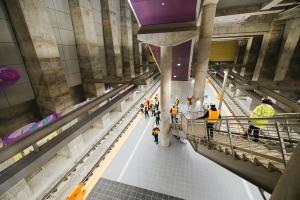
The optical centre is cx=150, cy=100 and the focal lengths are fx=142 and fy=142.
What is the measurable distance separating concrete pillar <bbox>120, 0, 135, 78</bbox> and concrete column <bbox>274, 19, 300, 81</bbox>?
13.5 meters

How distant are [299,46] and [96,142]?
58.1 feet

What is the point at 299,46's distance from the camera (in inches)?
471

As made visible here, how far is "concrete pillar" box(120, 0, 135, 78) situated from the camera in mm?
12584

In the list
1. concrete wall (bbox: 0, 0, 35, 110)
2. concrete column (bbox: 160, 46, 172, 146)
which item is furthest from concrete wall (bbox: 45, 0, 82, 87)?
concrete column (bbox: 160, 46, 172, 146)

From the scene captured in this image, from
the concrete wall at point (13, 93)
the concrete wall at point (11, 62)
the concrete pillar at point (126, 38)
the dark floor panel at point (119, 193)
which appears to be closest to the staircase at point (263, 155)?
the dark floor panel at point (119, 193)

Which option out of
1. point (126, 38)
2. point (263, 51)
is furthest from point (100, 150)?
point (263, 51)

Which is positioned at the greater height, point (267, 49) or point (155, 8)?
point (155, 8)

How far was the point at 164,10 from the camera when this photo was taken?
5.84 meters

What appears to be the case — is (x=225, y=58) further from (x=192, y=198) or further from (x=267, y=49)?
(x=192, y=198)

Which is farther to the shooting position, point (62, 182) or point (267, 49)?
point (267, 49)

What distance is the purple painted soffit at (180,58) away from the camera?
8631mm

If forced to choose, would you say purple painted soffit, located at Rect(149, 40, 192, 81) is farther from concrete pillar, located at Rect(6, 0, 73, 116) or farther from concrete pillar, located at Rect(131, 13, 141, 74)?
concrete pillar, located at Rect(131, 13, 141, 74)

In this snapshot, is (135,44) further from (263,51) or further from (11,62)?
(263,51)

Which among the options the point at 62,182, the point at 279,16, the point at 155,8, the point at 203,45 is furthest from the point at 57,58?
the point at 279,16
